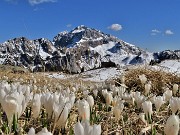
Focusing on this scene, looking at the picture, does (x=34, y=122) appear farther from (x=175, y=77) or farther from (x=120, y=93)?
(x=175, y=77)

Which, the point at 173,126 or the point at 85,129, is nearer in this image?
the point at 85,129

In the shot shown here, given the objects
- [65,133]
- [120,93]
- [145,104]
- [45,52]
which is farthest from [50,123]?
[45,52]

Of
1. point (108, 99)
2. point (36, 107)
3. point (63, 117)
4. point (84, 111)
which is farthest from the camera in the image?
point (108, 99)

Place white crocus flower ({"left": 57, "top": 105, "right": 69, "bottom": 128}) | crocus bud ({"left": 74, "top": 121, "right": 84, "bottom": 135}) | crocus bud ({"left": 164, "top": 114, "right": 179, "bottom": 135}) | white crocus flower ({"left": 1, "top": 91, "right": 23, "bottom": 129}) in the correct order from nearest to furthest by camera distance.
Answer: crocus bud ({"left": 74, "top": 121, "right": 84, "bottom": 135}) → crocus bud ({"left": 164, "top": 114, "right": 179, "bottom": 135}) → white crocus flower ({"left": 1, "top": 91, "right": 23, "bottom": 129}) → white crocus flower ({"left": 57, "top": 105, "right": 69, "bottom": 128})

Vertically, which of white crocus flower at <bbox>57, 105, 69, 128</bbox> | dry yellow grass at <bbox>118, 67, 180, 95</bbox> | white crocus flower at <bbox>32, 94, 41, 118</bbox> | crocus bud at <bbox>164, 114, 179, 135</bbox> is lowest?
crocus bud at <bbox>164, 114, 179, 135</bbox>

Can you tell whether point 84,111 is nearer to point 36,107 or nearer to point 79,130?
point 36,107

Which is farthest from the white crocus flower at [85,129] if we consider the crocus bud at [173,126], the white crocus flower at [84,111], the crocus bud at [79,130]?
the white crocus flower at [84,111]

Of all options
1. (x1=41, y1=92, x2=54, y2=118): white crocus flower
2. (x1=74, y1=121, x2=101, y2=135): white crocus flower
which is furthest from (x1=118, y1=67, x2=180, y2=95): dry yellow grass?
(x1=74, y1=121, x2=101, y2=135): white crocus flower

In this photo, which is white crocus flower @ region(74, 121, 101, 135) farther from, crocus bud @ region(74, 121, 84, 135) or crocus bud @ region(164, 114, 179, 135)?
crocus bud @ region(164, 114, 179, 135)

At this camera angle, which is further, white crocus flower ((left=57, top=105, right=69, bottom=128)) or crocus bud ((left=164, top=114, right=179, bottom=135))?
white crocus flower ((left=57, top=105, right=69, bottom=128))

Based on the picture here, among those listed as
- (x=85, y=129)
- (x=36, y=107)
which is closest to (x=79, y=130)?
(x=85, y=129)

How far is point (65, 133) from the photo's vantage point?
2379mm

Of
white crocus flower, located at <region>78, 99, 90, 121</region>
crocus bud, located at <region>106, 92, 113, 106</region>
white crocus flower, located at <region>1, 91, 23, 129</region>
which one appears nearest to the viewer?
white crocus flower, located at <region>1, 91, 23, 129</region>

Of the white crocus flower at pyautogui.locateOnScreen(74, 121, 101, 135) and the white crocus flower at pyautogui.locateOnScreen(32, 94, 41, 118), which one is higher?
the white crocus flower at pyautogui.locateOnScreen(32, 94, 41, 118)
